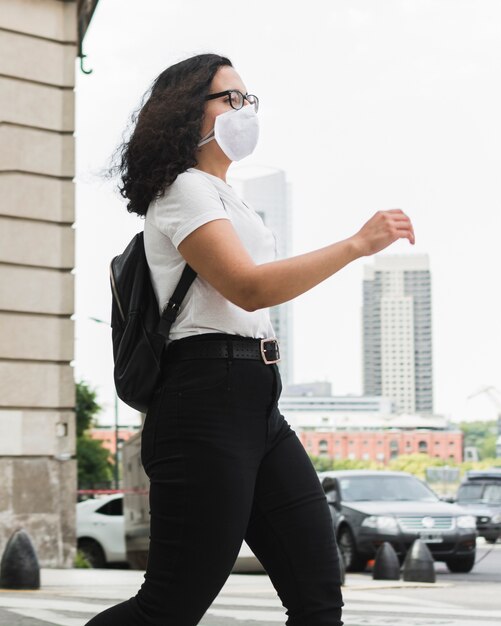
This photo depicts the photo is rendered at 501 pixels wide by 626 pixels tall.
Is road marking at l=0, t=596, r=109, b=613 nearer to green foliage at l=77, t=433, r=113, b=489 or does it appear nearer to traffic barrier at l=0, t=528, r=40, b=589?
traffic barrier at l=0, t=528, r=40, b=589

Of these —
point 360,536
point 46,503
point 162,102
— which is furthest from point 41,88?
point 162,102

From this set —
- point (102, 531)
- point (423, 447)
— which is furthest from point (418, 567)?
point (423, 447)

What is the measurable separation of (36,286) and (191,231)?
11511 mm

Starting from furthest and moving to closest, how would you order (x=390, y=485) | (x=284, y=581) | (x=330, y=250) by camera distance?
(x=390, y=485) → (x=284, y=581) → (x=330, y=250)

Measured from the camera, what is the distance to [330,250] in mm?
2781

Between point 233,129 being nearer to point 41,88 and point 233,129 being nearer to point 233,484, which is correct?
point 233,484

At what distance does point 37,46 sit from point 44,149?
1.27 meters

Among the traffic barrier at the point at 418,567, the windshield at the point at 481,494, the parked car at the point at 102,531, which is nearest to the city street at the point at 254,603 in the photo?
the traffic barrier at the point at 418,567

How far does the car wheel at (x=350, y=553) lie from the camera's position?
17625mm

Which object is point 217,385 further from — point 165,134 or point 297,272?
point 165,134

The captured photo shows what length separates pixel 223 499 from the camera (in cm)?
280

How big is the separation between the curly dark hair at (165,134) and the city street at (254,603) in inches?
175

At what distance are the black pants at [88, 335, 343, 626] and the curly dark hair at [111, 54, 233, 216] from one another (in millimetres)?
439

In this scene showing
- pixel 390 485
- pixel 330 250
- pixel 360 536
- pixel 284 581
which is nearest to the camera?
pixel 330 250
